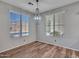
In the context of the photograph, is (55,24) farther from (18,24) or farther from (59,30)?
(18,24)

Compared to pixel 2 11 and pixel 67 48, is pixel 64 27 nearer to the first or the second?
pixel 67 48

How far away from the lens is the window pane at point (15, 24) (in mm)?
4625

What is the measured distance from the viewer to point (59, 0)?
12.4ft

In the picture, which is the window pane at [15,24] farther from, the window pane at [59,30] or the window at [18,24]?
the window pane at [59,30]

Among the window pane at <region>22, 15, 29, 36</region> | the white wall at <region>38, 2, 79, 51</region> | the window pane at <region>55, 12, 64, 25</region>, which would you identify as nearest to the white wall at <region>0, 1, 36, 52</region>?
the window pane at <region>22, 15, 29, 36</region>

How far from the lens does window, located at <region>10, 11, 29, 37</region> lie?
4.66 m

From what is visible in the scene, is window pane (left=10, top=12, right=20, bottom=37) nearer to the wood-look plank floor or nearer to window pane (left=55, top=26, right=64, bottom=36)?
the wood-look plank floor

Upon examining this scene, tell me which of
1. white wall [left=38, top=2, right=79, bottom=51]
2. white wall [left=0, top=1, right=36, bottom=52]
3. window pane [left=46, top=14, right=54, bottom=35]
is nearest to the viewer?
white wall [left=0, top=1, right=36, bottom=52]

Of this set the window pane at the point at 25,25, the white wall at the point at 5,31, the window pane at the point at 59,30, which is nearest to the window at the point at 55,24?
the window pane at the point at 59,30

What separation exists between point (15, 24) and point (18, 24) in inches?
11.1

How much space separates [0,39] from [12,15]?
152cm

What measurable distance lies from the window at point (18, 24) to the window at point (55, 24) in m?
1.52

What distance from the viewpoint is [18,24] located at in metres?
5.15

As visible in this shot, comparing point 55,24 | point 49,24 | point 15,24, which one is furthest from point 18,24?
point 55,24
